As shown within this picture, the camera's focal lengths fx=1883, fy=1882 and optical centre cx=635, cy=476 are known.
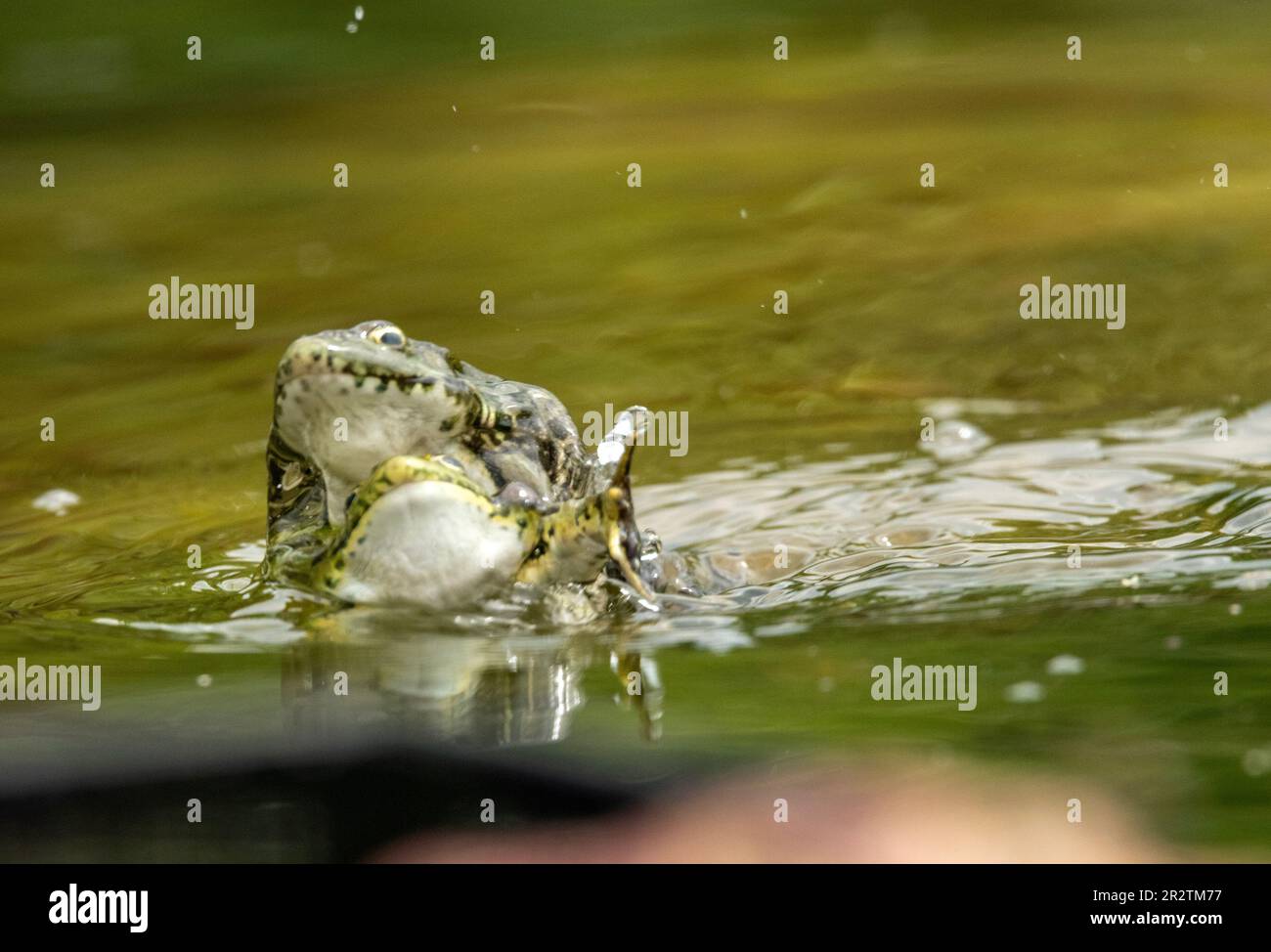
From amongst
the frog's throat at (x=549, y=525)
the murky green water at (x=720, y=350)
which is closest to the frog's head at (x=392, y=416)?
the frog's throat at (x=549, y=525)

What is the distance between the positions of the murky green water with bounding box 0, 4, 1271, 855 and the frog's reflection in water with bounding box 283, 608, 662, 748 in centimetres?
1

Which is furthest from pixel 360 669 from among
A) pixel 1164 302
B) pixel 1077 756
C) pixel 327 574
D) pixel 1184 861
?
pixel 1164 302

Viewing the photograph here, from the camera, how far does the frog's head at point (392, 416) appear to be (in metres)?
4.04

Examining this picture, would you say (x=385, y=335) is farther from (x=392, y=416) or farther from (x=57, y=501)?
(x=57, y=501)

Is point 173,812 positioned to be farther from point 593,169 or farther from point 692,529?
point 593,169

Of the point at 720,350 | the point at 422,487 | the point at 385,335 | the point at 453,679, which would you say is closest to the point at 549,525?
the point at 422,487

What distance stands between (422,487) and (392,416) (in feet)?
0.84

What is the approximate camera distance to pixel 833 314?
8.09m

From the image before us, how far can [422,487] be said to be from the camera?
13.1ft

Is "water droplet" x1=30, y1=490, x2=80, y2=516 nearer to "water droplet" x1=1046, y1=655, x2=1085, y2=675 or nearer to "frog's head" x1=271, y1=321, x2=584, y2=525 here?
"frog's head" x1=271, y1=321, x2=584, y2=525

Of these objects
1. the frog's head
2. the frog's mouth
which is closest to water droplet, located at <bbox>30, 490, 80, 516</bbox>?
the frog's head

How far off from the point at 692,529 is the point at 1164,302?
322 cm
